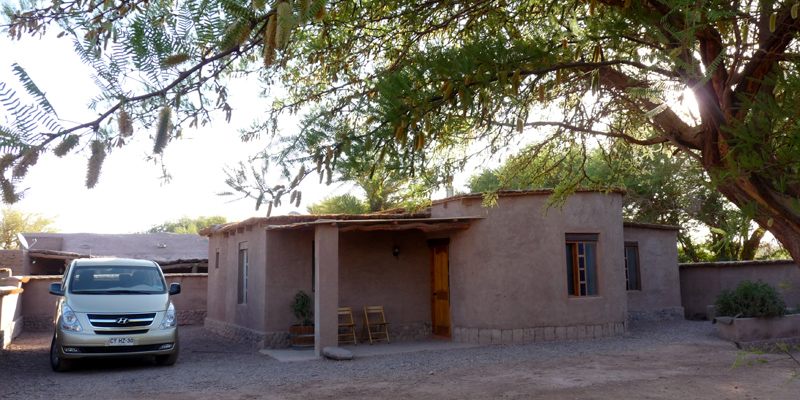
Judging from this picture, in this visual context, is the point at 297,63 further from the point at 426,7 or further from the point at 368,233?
the point at 368,233

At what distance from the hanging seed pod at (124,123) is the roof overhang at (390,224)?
9.16 metres

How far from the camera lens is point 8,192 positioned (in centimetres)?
215

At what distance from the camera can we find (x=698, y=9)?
12.5 feet

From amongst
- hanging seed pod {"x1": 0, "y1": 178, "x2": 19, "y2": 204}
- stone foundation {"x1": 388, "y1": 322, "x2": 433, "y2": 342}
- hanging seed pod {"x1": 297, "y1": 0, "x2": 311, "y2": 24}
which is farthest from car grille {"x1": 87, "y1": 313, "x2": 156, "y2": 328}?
hanging seed pod {"x1": 297, "y1": 0, "x2": 311, "y2": 24}

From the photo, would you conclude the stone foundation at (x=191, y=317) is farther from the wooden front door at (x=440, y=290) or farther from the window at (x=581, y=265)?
the window at (x=581, y=265)

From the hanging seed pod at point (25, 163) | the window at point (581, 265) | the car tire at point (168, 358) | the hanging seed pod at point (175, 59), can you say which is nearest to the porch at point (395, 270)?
the window at point (581, 265)

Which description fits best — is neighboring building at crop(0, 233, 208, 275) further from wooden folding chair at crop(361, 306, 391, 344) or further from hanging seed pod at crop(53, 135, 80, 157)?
hanging seed pod at crop(53, 135, 80, 157)

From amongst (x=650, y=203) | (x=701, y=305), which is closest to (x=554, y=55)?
(x=701, y=305)

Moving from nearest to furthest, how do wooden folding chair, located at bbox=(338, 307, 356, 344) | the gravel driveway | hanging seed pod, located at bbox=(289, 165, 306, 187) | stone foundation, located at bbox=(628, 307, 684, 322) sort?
hanging seed pod, located at bbox=(289, 165, 306, 187) < the gravel driveway < wooden folding chair, located at bbox=(338, 307, 356, 344) < stone foundation, located at bbox=(628, 307, 684, 322)

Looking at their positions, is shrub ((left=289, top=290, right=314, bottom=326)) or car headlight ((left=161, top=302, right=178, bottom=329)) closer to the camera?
car headlight ((left=161, top=302, right=178, bottom=329))

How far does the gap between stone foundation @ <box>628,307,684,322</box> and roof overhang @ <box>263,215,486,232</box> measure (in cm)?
648

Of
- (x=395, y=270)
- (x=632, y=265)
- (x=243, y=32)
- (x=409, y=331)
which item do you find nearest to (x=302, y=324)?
(x=395, y=270)

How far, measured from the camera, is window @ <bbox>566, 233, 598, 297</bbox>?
45.2 ft

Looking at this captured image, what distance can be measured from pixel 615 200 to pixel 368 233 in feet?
19.6
